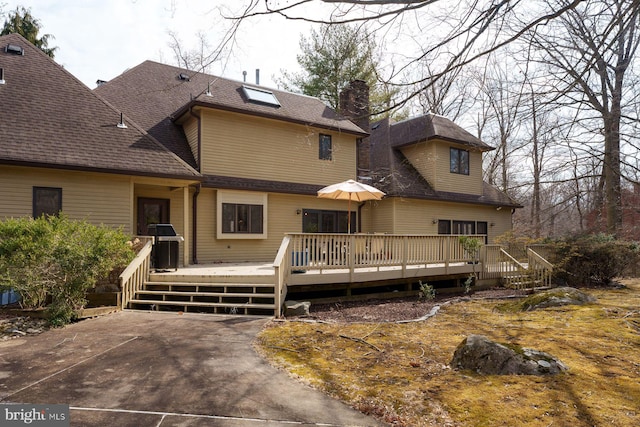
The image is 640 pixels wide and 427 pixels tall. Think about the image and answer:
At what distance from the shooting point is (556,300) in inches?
351

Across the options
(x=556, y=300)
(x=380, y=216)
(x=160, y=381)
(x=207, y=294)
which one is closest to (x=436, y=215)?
(x=380, y=216)

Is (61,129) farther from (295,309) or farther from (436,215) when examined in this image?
(436,215)

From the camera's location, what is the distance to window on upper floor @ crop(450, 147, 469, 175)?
63.5ft

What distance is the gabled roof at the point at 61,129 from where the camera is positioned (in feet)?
32.7

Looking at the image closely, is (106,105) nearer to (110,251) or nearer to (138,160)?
(138,160)

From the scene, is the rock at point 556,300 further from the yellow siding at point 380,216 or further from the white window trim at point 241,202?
the white window trim at point 241,202

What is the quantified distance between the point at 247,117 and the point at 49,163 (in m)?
6.46

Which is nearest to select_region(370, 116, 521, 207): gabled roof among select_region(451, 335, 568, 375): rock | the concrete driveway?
select_region(451, 335, 568, 375): rock

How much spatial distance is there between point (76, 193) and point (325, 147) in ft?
29.9

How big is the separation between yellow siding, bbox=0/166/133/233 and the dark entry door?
4.81ft

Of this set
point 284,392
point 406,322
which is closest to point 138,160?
point 406,322

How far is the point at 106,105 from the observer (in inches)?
490

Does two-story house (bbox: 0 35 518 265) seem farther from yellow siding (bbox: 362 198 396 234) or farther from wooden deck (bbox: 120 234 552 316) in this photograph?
wooden deck (bbox: 120 234 552 316)

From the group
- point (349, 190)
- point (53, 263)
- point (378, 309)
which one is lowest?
point (378, 309)
